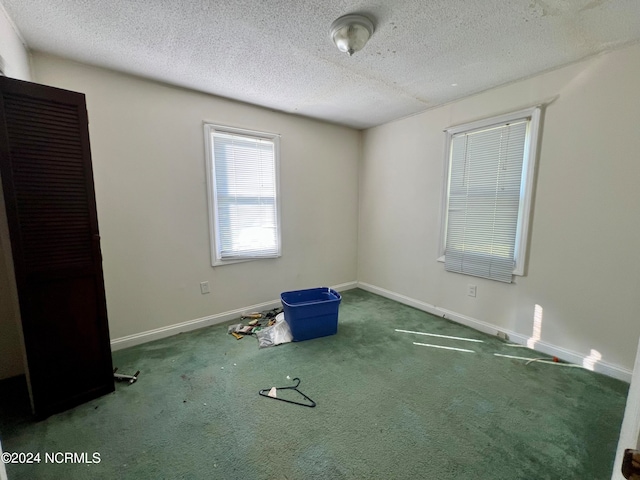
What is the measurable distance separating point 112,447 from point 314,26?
2.67m

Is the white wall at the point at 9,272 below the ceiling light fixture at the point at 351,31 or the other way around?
below

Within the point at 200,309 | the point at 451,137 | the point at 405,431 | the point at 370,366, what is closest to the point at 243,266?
the point at 200,309

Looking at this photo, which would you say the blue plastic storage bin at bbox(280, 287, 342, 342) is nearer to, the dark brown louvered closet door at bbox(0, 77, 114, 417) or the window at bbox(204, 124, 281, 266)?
the window at bbox(204, 124, 281, 266)

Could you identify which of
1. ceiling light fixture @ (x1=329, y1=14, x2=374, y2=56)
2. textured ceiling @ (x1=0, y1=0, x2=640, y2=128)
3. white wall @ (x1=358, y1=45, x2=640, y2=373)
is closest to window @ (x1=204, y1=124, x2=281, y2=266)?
textured ceiling @ (x1=0, y1=0, x2=640, y2=128)

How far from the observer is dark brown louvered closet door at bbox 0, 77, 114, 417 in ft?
4.72

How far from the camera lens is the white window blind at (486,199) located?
7.87 feet

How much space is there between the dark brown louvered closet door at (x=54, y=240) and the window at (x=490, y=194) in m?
3.11

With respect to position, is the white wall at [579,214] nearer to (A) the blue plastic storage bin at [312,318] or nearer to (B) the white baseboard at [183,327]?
(A) the blue plastic storage bin at [312,318]

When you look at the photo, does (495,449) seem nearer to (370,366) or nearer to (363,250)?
(370,366)

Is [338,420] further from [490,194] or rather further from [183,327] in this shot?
[490,194]

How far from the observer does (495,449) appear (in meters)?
1.40

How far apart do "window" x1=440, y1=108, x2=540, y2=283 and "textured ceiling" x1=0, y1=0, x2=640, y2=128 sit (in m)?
0.43

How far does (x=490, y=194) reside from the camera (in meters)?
2.56

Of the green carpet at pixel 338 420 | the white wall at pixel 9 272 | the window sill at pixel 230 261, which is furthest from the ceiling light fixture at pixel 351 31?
the green carpet at pixel 338 420
